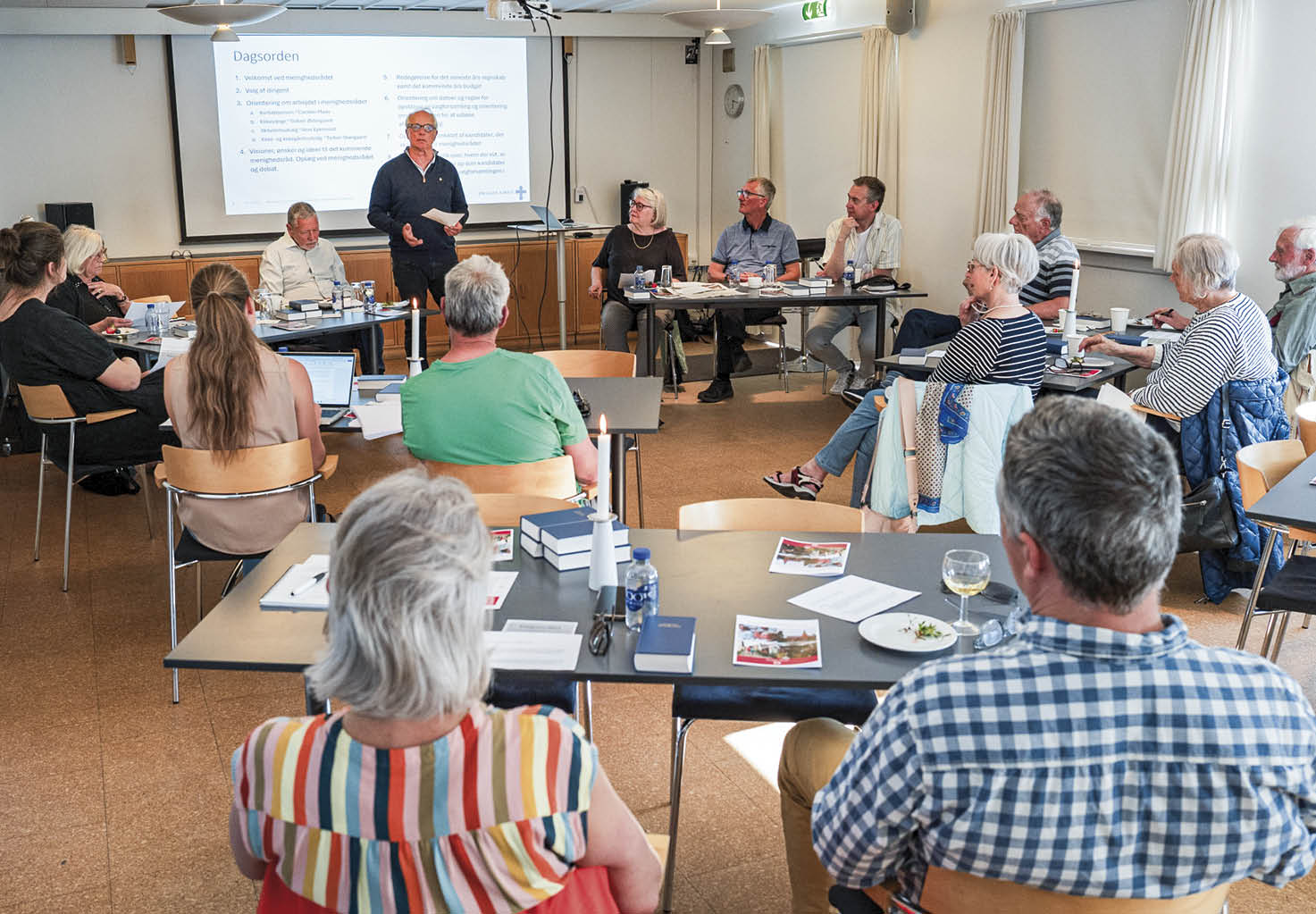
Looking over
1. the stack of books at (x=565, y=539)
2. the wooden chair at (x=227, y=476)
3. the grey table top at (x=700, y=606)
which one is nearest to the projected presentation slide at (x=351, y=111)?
the wooden chair at (x=227, y=476)

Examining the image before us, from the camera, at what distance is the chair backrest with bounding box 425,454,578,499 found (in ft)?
11.6

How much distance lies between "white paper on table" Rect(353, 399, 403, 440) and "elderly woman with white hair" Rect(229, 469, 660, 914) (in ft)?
8.56

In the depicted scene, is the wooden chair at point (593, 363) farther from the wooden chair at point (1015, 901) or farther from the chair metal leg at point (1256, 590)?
the wooden chair at point (1015, 901)

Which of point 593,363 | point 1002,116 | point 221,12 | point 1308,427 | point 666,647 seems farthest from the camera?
point 1002,116

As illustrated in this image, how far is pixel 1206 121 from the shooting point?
6.05 metres

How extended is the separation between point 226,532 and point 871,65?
6158 millimetres

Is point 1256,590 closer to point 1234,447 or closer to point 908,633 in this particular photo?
point 1234,447

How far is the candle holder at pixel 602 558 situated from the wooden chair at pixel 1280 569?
1767mm

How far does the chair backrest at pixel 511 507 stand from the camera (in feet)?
10.1

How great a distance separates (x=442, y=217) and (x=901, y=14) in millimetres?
3325

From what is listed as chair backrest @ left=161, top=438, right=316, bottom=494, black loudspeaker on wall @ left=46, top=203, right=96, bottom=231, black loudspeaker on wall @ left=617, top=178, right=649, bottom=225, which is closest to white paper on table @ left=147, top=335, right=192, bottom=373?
chair backrest @ left=161, top=438, right=316, bottom=494

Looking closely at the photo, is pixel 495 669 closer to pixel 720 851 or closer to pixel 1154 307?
pixel 720 851

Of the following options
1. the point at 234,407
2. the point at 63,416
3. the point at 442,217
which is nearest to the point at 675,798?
the point at 234,407

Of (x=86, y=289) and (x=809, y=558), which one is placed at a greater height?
(x=86, y=289)
